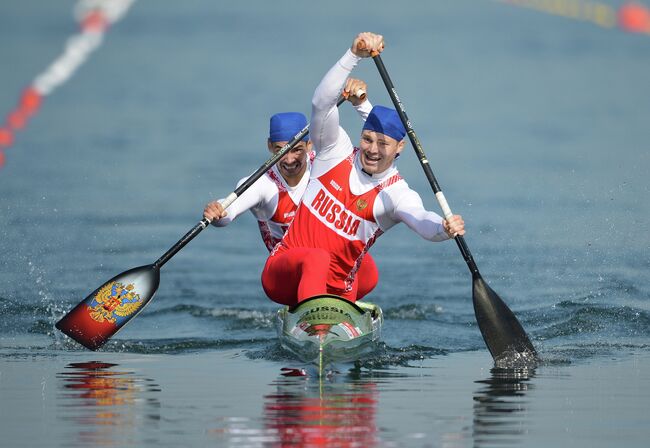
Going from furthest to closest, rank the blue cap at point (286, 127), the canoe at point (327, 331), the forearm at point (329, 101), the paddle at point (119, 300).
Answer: the blue cap at point (286, 127) < the paddle at point (119, 300) < the forearm at point (329, 101) < the canoe at point (327, 331)

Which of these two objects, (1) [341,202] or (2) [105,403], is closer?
(2) [105,403]

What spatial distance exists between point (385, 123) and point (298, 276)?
1267 mm

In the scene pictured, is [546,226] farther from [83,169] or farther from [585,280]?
[83,169]

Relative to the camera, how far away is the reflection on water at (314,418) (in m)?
8.29

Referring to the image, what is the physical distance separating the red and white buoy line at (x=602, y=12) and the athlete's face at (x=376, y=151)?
26.4 meters

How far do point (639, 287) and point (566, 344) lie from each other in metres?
3.41

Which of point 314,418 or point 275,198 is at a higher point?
point 275,198

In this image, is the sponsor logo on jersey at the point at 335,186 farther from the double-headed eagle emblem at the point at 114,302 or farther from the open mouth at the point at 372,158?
the double-headed eagle emblem at the point at 114,302

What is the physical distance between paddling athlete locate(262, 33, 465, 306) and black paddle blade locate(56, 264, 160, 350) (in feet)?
4.51

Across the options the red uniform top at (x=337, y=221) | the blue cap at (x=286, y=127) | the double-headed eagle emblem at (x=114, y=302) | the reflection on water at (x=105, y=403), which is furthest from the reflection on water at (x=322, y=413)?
the blue cap at (x=286, y=127)

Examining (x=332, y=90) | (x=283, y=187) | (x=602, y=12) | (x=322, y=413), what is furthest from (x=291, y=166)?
(x=602, y=12)

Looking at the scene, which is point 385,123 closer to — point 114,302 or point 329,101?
point 329,101

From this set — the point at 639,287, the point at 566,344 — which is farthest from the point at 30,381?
the point at 639,287

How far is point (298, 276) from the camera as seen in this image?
1159cm
